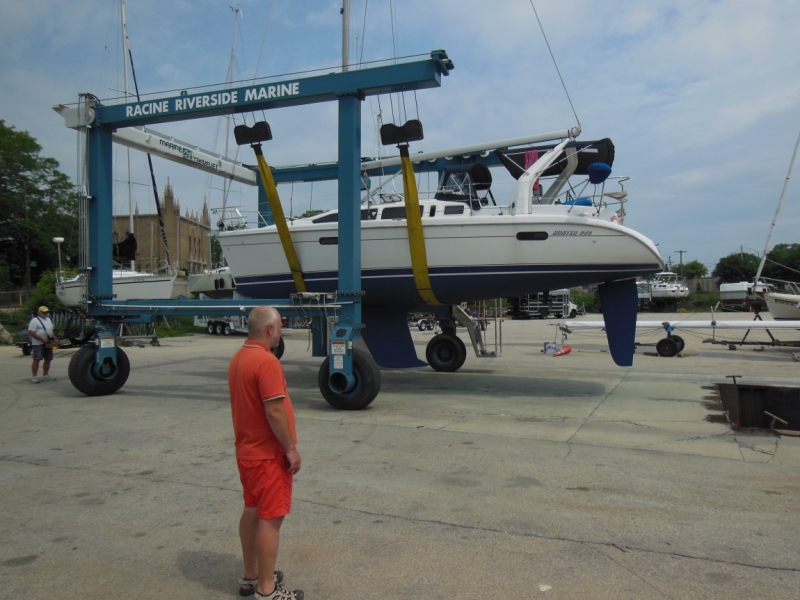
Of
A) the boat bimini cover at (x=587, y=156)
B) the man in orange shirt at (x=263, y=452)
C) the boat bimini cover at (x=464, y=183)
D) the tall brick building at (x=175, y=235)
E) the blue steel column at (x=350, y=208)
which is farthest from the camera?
the tall brick building at (x=175, y=235)

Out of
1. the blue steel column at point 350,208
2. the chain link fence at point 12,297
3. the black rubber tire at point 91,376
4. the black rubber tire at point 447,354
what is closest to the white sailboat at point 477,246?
the blue steel column at point 350,208

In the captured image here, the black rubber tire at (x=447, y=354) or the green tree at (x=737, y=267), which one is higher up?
the green tree at (x=737, y=267)

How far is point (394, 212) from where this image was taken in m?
9.87

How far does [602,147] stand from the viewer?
1017 cm

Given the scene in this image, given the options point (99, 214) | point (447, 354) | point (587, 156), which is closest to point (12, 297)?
point (99, 214)

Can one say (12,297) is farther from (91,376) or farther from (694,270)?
(694,270)

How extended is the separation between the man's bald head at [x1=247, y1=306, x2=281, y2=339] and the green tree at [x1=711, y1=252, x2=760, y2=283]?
95474mm

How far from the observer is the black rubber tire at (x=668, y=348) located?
51.1 feet

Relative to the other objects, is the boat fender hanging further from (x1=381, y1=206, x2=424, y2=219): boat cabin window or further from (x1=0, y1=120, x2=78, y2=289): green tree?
(x1=0, y1=120, x2=78, y2=289): green tree

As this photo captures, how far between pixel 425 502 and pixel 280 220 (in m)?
6.13

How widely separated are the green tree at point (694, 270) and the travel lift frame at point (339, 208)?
106386 mm

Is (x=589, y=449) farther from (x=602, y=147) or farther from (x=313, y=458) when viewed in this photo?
(x=602, y=147)

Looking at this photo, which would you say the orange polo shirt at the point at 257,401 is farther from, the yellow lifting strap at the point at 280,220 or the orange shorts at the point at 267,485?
the yellow lifting strap at the point at 280,220

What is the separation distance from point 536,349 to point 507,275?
32.0ft
